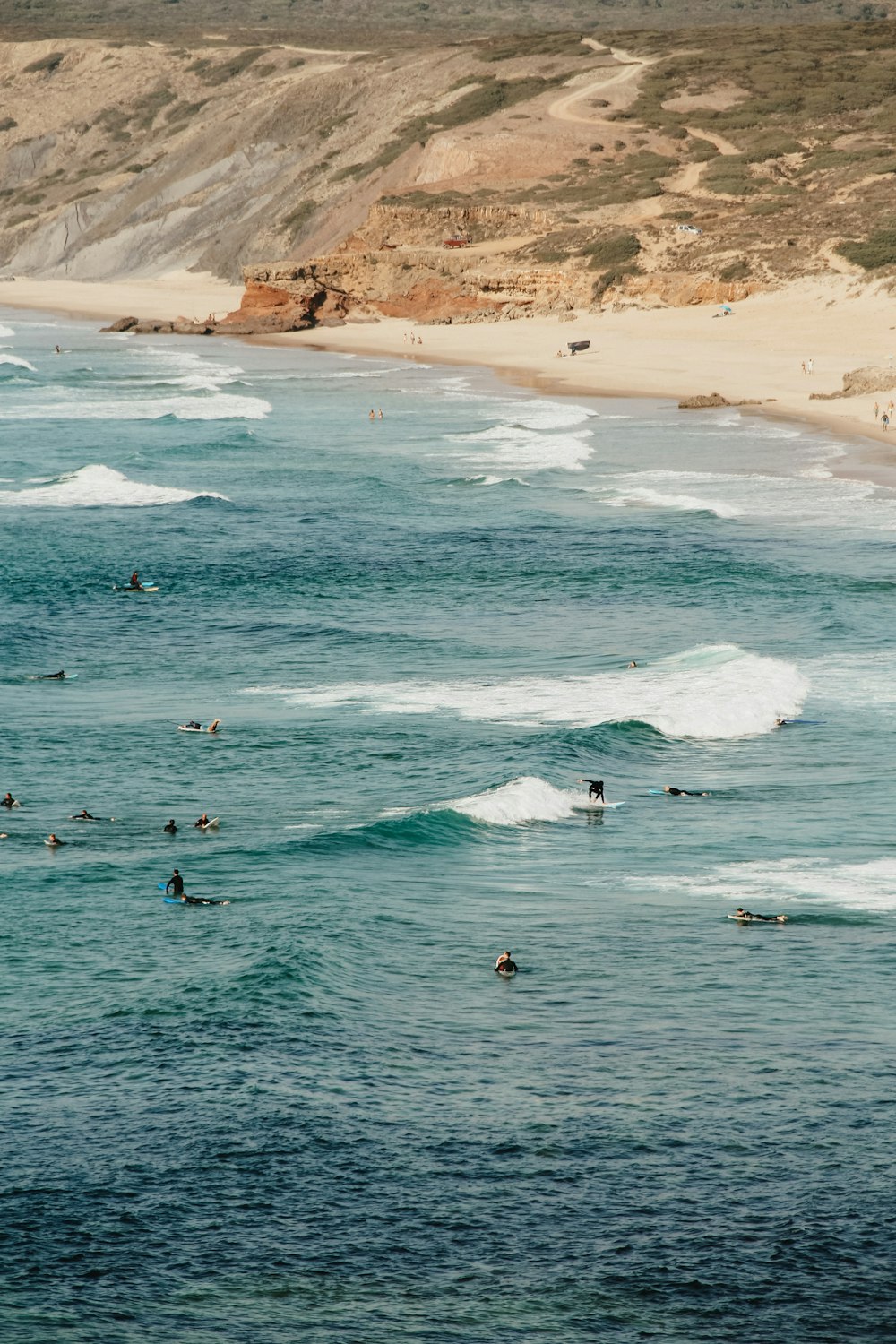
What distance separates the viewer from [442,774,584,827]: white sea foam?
1070 inches

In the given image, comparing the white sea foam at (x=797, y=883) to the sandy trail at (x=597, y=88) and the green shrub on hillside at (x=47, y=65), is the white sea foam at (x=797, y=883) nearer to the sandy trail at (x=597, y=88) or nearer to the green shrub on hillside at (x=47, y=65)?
the sandy trail at (x=597, y=88)

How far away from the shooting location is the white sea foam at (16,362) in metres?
94.1

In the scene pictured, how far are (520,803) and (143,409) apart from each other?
180 feet

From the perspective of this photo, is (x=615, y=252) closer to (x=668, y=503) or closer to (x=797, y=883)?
(x=668, y=503)

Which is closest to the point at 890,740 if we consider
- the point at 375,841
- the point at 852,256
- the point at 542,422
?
the point at 375,841

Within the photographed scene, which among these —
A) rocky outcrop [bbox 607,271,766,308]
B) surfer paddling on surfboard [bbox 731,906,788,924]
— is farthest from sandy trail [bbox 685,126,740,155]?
surfer paddling on surfboard [bbox 731,906,788,924]

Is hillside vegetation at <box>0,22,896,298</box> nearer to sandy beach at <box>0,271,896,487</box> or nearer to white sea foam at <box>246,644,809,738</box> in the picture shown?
sandy beach at <box>0,271,896,487</box>

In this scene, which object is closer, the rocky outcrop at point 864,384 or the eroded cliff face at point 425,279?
the rocky outcrop at point 864,384

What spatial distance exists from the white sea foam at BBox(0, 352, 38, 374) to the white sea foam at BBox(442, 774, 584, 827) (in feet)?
234

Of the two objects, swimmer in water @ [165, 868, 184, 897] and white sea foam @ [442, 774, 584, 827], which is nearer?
swimmer in water @ [165, 868, 184, 897]

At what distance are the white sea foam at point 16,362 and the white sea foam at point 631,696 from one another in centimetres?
6494

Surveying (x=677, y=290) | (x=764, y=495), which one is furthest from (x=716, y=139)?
(x=764, y=495)

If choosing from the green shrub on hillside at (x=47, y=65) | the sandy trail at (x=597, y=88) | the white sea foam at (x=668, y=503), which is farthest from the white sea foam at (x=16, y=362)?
the green shrub on hillside at (x=47, y=65)

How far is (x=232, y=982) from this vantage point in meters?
21.2
